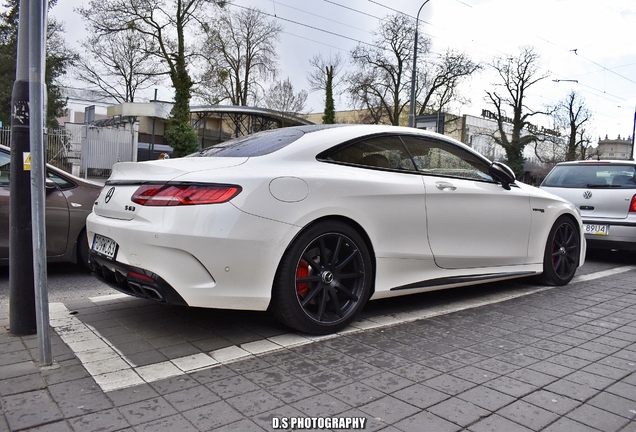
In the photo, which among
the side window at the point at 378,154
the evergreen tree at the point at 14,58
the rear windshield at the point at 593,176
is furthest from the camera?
the evergreen tree at the point at 14,58

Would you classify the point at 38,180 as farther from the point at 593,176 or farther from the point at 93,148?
the point at 93,148

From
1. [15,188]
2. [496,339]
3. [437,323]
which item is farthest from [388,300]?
[15,188]

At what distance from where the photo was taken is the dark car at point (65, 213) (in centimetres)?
524

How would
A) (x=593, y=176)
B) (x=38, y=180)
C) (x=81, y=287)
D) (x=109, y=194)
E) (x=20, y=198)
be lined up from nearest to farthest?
(x=38, y=180) → (x=20, y=198) → (x=109, y=194) → (x=81, y=287) → (x=593, y=176)

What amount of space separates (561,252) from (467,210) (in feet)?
6.00

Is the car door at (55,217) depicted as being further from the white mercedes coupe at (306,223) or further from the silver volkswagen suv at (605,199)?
the silver volkswagen suv at (605,199)

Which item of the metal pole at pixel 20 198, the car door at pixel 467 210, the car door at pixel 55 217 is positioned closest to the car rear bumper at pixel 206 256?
the metal pole at pixel 20 198

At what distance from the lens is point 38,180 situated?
2.86 m

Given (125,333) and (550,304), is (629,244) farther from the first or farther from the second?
(125,333)

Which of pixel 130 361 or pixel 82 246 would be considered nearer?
pixel 130 361

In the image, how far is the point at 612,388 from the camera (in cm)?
281

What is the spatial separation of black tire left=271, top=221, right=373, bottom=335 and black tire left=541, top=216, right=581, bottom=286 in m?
2.60

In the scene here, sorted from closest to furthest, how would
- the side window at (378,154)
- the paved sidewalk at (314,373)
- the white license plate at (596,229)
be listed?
the paved sidewalk at (314,373)
the side window at (378,154)
the white license plate at (596,229)

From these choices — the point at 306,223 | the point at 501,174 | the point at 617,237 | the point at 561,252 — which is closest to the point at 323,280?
the point at 306,223
